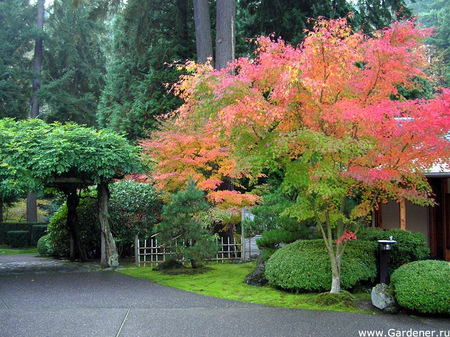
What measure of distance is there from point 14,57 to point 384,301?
24872mm

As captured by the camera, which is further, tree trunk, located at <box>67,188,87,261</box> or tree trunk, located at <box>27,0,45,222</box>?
tree trunk, located at <box>27,0,45,222</box>

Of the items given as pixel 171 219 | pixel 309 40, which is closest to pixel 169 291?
pixel 171 219

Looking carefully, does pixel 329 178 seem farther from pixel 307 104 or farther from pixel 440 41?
pixel 440 41

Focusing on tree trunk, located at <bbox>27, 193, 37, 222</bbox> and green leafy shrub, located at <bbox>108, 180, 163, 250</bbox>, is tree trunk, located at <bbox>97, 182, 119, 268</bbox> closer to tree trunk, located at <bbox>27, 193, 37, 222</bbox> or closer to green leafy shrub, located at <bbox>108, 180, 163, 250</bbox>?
green leafy shrub, located at <bbox>108, 180, 163, 250</bbox>

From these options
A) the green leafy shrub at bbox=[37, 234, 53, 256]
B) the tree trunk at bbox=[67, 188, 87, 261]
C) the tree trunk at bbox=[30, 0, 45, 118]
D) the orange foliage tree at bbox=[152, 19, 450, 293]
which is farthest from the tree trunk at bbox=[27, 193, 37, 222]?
the orange foliage tree at bbox=[152, 19, 450, 293]

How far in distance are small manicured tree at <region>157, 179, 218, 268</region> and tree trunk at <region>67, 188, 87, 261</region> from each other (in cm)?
398

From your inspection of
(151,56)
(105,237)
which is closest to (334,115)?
(105,237)

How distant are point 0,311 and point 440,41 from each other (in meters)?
30.6

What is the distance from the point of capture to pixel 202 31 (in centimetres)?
1428

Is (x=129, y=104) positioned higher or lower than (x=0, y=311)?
higher

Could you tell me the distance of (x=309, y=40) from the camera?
6.56m

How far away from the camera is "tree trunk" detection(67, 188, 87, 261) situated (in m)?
12.9

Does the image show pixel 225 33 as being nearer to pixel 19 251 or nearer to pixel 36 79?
pixel 19 251

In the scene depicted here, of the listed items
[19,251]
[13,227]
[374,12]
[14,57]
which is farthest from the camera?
[14,57]
